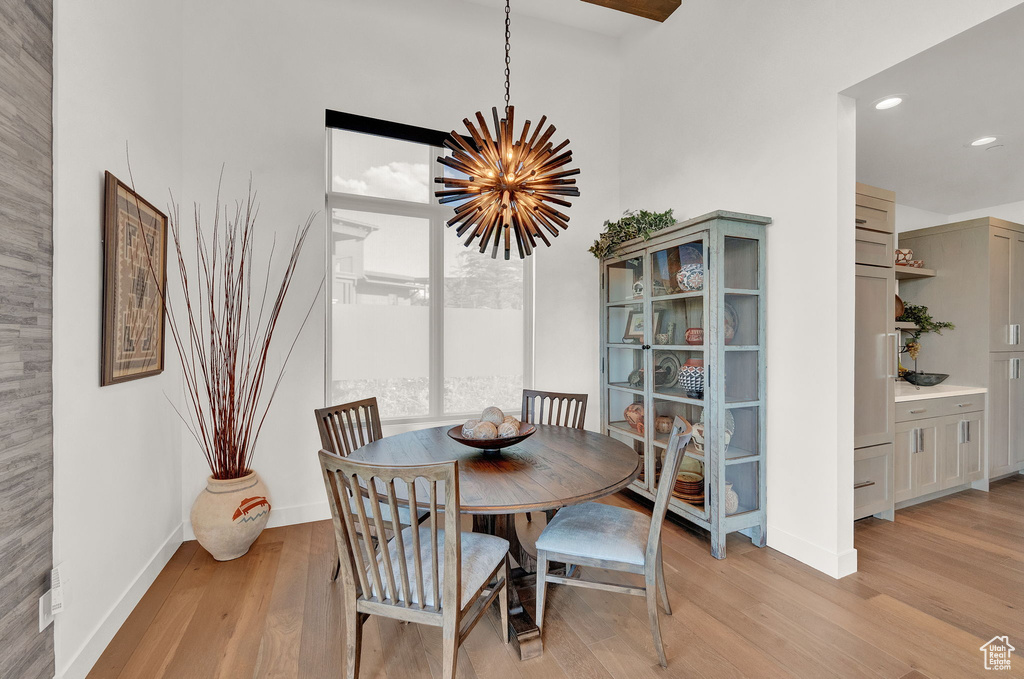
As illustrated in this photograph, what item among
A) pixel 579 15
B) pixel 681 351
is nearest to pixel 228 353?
pixel 681 351

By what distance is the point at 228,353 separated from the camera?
260cm

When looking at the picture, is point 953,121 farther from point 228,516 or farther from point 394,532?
point 228,516

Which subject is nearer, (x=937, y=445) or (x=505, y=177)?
(x=505, y=177)

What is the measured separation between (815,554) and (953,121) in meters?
2.75

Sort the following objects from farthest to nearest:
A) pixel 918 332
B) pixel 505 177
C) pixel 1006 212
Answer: pixel 1006 212 < pixel 918 332 < pixel 505 177

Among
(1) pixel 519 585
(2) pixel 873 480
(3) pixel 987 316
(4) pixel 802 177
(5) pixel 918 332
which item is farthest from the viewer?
(5) pixel 918 332

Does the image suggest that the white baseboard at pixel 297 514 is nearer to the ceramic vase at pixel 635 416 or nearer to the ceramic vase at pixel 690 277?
the ceramic vase at pixel 635 416

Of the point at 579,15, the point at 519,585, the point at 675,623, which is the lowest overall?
the point at 675,623

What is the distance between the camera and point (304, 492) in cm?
300

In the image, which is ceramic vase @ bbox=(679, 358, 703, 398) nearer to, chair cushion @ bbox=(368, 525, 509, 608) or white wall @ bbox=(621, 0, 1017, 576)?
white wall @ bbox=(621, 0, 1017, 576)

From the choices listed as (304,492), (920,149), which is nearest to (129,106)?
(304,492)

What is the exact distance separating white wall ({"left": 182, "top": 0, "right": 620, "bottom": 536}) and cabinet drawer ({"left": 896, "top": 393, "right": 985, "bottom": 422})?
234 centimetres

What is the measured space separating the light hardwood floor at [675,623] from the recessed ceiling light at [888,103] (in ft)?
8.16

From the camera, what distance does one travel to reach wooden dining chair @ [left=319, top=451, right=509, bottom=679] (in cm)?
132
